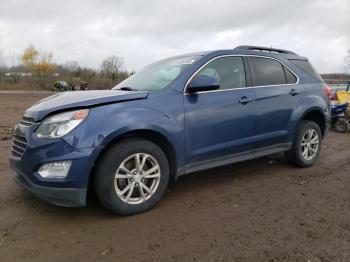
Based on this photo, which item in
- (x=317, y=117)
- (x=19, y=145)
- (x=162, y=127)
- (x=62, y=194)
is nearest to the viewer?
(x=62, y=194)

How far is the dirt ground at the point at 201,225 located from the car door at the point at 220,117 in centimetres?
51

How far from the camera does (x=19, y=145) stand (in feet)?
11.4

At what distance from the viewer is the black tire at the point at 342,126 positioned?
9596 millimetres

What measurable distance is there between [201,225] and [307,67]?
3.38 meters

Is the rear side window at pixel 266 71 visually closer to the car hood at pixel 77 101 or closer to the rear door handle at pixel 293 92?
the rear door handle at pixel 293 92

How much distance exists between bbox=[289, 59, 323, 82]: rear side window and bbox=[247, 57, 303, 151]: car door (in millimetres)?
290

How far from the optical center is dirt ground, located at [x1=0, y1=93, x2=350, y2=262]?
286 cm

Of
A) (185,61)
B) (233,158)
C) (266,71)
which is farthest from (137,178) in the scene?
(266,71)

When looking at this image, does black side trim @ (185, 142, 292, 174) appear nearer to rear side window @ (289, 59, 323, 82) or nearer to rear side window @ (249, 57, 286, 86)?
rear side window @ (249, 57, 286, 86)

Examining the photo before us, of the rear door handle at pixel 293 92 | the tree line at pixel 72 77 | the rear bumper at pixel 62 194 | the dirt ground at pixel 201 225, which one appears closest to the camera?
the dirt ground at pixel 201 225

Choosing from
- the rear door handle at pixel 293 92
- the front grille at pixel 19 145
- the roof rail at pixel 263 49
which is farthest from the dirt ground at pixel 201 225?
the roof rail at pixel 263 49

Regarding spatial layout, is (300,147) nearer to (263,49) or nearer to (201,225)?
(263,49)

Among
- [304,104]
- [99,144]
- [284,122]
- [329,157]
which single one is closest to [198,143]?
[99,144]

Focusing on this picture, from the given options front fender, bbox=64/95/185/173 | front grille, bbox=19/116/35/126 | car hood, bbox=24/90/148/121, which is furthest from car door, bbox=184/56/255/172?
front grille, bbox=19/116/35/126
